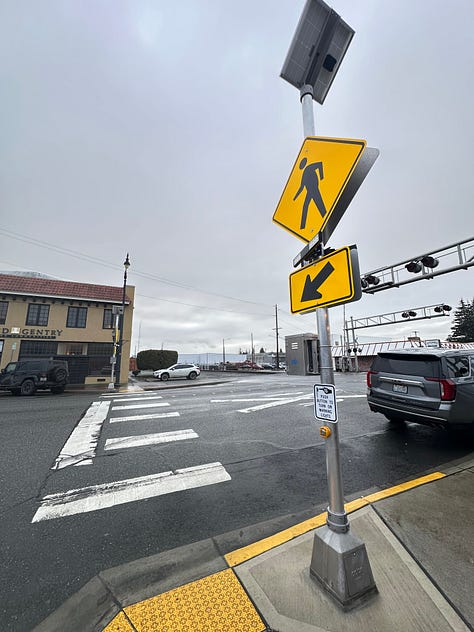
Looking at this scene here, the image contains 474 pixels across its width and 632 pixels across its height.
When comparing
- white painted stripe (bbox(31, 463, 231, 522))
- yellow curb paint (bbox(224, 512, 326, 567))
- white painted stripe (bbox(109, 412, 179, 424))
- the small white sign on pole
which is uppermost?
the small white sign on pole

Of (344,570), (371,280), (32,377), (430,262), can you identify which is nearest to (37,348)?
(32,377)

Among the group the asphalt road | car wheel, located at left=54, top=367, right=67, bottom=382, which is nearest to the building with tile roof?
car wheel, located at left=54, top=367, right=67, bottom=382

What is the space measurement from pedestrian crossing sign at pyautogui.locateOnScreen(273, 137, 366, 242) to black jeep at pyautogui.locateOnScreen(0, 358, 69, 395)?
16228mm

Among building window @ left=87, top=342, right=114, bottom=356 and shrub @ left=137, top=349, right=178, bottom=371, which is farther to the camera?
shrub @ left=137, top=349, right=178, bottom=371

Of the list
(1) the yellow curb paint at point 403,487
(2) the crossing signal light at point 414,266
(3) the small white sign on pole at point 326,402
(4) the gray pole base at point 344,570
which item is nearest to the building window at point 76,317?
(2) the crossing signal light at point 414,266

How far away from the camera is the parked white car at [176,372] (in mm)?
26000

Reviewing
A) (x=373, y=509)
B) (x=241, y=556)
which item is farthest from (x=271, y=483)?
(x=241, y=556)

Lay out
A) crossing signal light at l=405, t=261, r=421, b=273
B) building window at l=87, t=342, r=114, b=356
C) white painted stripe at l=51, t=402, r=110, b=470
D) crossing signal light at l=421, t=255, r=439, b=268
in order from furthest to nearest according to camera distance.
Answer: building window at l=87, t=342, r=114, b=356, crossing signal light at l=405, t=261, r=421, b=273, crossing signal light at l=421, t=255, r=439, b=268, white painted stripe at l=51, t=402, r=110, b=470

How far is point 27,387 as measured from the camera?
13.7m

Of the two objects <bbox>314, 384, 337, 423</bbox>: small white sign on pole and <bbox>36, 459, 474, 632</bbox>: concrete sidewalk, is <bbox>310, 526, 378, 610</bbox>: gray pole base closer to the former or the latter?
<bbox>36, 459, 474, 632</bbox>: concrete sidewalk

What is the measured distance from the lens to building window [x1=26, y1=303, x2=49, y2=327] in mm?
21141

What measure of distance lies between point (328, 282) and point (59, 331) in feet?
81.4

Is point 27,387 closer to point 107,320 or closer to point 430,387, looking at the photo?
point 107,320

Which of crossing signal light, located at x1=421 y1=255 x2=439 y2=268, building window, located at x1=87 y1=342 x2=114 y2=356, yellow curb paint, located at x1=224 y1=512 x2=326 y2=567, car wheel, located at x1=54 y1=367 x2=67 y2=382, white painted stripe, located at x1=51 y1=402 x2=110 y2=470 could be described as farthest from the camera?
building window, located at x1=87 y1=342 x2=114 y2=356
